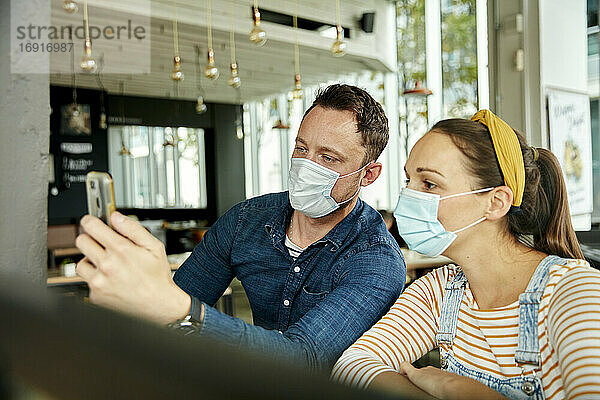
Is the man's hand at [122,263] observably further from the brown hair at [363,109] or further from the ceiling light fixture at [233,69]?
the ceiling light fixture at [233,69]

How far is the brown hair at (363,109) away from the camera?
5.90 feet

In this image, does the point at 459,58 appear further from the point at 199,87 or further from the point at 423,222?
the point at 423,222

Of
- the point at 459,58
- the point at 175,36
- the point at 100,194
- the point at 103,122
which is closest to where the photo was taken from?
the point at 100,194

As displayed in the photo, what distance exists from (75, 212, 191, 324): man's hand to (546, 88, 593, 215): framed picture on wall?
496 centimetres

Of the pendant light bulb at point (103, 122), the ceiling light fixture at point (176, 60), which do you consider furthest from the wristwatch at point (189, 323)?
the pendant light bulb at point (103, 122)

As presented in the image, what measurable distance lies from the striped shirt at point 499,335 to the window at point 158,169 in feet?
40.2

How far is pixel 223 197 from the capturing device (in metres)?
13.8

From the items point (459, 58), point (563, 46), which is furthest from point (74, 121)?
point (563, 46)

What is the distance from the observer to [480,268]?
1458 millimetres

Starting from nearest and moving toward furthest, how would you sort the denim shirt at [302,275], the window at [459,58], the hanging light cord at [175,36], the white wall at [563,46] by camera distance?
the denim shirt at [302,275]
the white wall at [563,46]
the hanging light cord at [175,36]
the window at [459,58]

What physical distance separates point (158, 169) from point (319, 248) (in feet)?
49.4

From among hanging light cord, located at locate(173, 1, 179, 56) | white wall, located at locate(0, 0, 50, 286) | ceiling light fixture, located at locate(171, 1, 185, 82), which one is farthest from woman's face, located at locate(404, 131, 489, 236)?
hanging light cord, located at locate(173, 1, 179, 56)

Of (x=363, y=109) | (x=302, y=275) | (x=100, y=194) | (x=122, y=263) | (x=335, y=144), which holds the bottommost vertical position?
(x=302, y=275)

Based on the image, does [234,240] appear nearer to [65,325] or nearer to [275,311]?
[275,311]
